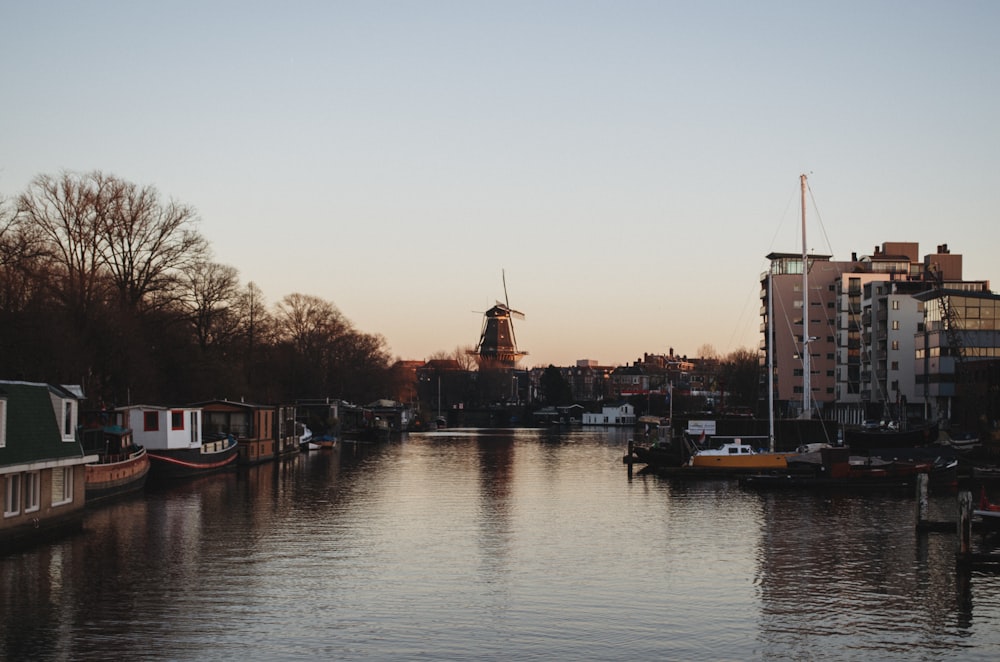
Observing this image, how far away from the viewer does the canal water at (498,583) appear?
2823 cm

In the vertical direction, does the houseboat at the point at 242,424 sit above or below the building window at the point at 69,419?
below

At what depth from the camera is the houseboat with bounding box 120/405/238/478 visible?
235ft

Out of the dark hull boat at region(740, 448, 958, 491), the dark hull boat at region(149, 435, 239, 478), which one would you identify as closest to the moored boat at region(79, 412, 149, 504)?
the dark hull boat at region(149, 435, 239, 478)

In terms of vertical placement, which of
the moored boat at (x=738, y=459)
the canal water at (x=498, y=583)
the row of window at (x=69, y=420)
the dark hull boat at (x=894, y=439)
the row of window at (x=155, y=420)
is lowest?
the canal water at (x=498, y=583)

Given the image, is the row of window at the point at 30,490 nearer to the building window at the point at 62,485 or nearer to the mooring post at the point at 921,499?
the building window at the point at 62,485

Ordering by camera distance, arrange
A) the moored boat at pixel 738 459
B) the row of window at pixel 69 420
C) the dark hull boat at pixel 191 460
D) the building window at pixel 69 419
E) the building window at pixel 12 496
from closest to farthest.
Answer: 1. the building window at pixel 12 496
2. the row of window at pixel 69 420
3. the building window at pixel 69 419
4. the dark hull boat at pixel 191 460
5. the moored boat at pixel 738 459

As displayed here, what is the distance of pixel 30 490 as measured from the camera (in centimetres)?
4269

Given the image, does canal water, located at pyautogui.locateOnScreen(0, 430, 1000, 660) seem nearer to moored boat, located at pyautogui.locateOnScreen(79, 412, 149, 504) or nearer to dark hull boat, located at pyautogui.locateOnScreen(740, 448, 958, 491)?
moored boat, located at pyautogui.locateOnScreen(79, 412, 149, 504)

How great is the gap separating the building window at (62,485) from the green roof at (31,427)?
88 centimetres

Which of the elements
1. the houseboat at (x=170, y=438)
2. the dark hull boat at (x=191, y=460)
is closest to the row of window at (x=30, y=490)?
the houseboat at (x=170, y=438)

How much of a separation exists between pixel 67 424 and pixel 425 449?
8407 centimetres

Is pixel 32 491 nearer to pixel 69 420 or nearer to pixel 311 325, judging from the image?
pixel 69 420

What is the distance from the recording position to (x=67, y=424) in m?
47.2

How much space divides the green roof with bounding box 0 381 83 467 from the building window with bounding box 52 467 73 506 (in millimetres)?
881
